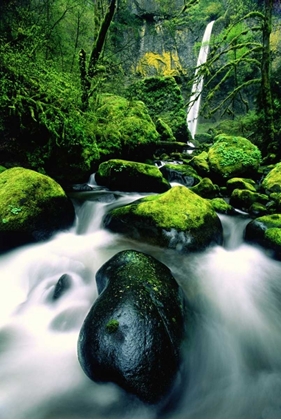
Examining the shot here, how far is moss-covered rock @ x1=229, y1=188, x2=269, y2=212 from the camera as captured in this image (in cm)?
622

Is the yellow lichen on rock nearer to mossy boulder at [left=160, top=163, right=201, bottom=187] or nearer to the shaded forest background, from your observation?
the shaded forest background

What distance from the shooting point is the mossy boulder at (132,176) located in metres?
6.71

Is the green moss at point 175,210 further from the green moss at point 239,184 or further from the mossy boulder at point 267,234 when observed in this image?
the green moss at point 239,184

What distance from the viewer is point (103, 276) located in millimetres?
2979

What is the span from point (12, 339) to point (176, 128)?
1526 centimetres

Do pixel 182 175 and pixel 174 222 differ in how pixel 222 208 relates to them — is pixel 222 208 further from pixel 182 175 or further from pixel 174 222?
pixel 182 175

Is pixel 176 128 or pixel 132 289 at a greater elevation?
pixel 176 128

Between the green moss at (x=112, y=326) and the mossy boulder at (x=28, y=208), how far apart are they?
100 inches

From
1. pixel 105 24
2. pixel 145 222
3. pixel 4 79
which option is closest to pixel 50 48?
pixel 105 24

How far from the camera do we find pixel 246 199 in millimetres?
6262

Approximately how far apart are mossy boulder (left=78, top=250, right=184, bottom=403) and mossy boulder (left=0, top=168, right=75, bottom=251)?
220cm

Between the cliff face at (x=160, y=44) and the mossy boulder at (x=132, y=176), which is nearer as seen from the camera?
the mossy boulder at (x=132, y=176)

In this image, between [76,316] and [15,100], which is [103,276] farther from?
[15,100]

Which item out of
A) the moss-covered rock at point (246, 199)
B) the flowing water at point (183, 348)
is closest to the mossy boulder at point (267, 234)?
the flowing water at point (183, 348)
